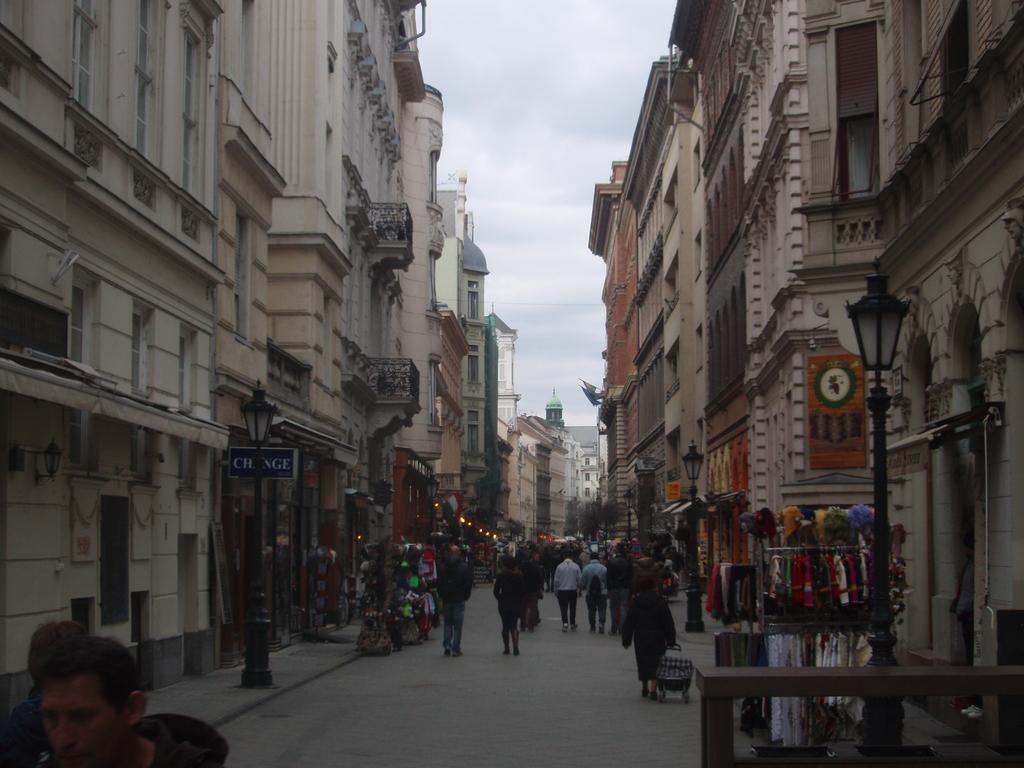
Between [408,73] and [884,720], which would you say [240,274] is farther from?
[408,73]

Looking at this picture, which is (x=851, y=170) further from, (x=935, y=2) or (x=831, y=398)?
(x=935, y=2)

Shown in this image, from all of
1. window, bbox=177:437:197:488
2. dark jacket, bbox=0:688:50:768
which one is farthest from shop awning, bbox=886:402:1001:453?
window, bbox=177:437:197:488

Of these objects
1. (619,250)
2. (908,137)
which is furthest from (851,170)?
(619,250)

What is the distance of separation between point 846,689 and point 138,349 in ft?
43.2

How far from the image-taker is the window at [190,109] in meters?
21.9

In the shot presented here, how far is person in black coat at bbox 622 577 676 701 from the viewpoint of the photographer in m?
19.9

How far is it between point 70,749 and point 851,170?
22463mm

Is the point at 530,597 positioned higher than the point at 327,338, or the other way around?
the point at 327,338

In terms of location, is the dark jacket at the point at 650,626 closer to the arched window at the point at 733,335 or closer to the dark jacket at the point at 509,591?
the dark jacket at the point at 509,591

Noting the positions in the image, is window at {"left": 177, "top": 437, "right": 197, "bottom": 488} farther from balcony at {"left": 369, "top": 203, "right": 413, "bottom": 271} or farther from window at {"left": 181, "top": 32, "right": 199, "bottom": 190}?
balcony at {"left": 369, "top": 203, "right": 413, "bottom": 271}

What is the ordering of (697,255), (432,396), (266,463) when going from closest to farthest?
(266,463)
(697,255)
(432,396)

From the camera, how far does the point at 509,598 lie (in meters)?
27.9

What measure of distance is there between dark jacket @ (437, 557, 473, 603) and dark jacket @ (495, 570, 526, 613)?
0.79 m

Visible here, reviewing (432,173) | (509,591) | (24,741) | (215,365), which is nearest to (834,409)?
(509,591)
